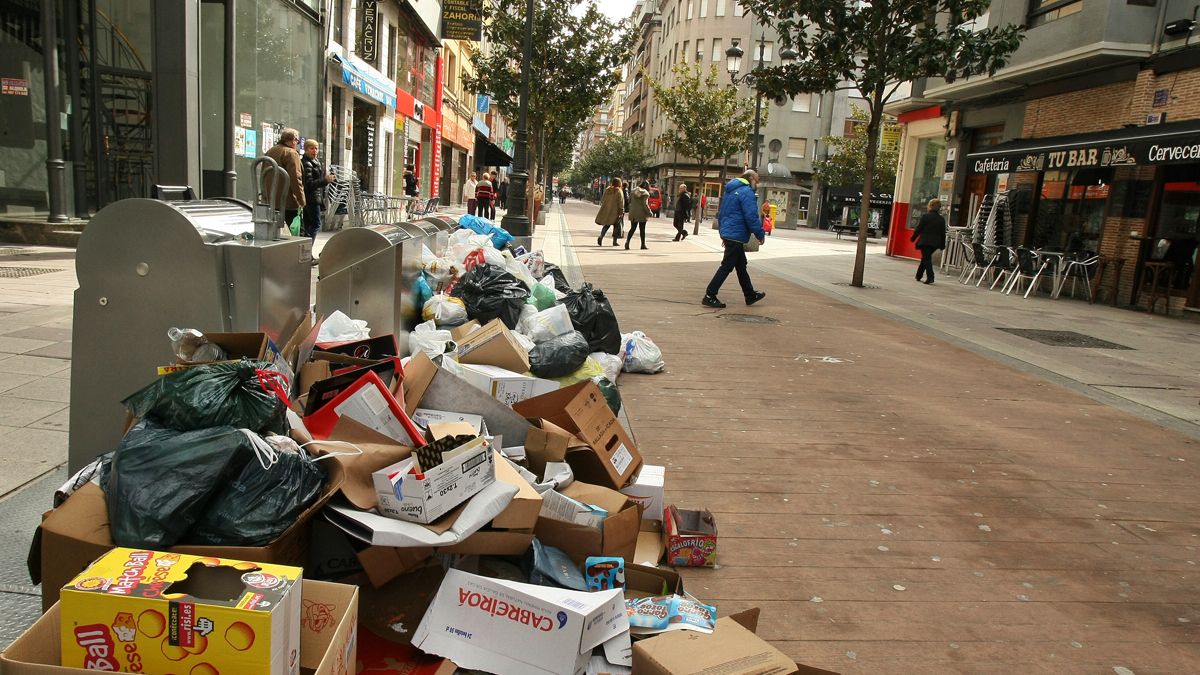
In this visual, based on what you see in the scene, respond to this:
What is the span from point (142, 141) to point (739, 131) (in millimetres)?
29367

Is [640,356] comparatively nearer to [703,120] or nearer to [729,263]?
[729,263]

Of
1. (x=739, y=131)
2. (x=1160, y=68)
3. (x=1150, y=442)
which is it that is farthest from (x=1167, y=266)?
(x=739, y=131)

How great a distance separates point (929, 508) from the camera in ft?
14.4

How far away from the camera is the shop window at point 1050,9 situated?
627 inches

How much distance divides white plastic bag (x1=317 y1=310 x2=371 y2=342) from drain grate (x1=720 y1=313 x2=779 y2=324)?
6.61 meters

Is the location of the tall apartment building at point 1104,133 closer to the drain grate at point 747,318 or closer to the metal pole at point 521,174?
the drain grate at point 747,318

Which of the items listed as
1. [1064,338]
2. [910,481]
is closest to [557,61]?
[1064,338]

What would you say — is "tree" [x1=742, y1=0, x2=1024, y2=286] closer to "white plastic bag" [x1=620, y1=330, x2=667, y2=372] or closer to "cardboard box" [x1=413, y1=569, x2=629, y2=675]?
"white plastic bag" [x1=620, y1=330, x2=667, y2=372]

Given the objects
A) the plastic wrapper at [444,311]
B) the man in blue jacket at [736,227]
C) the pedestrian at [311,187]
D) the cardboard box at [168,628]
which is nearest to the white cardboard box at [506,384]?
the plastic wrapper at [444,311]

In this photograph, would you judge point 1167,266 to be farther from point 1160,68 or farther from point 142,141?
point 142,141

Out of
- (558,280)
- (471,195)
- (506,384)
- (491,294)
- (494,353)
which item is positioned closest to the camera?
(506,384)

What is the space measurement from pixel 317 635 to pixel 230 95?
13.9 meters

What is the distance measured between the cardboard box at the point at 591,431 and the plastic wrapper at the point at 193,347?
151cm

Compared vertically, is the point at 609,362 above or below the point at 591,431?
below
